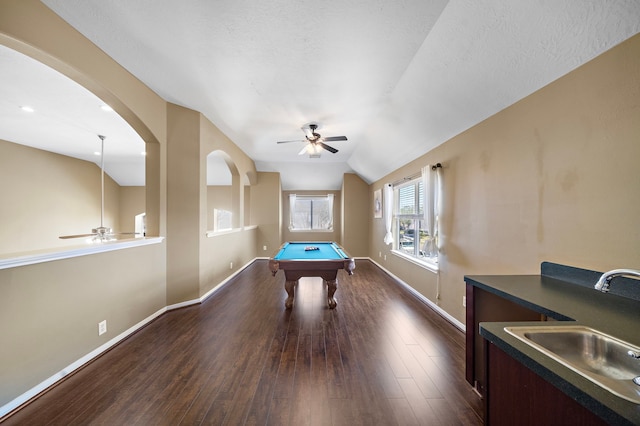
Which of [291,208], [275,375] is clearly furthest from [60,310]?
[291,208]

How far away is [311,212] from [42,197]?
6403mm

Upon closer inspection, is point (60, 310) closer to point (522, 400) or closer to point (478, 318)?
point (522, 400)

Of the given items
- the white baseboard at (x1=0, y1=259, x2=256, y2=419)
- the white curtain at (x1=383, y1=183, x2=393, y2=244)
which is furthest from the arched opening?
the white curtain at (x1=383, y1=183, x2=393, y2=244)

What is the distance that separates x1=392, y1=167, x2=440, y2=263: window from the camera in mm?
3252

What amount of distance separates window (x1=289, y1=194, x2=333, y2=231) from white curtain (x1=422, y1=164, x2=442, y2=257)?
4.82 metres

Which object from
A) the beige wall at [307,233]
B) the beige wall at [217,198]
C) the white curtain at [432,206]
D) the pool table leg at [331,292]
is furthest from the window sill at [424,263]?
the beige wall at [217,198]

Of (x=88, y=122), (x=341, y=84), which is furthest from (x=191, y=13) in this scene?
(x=88, y=122)

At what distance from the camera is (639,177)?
4.20 feet

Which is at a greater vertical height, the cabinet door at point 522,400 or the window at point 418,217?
the window at point 418,217

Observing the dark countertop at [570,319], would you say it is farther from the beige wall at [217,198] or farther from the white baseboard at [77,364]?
the beige wall at [217,198]

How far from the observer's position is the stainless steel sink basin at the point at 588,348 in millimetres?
897

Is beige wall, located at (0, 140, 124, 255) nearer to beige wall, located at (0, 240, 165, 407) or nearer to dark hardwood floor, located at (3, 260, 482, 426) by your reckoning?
beige wall, located at (0, 240, 165, 407)

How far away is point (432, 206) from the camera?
10.6ft

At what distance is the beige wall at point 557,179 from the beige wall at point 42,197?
283 inches
